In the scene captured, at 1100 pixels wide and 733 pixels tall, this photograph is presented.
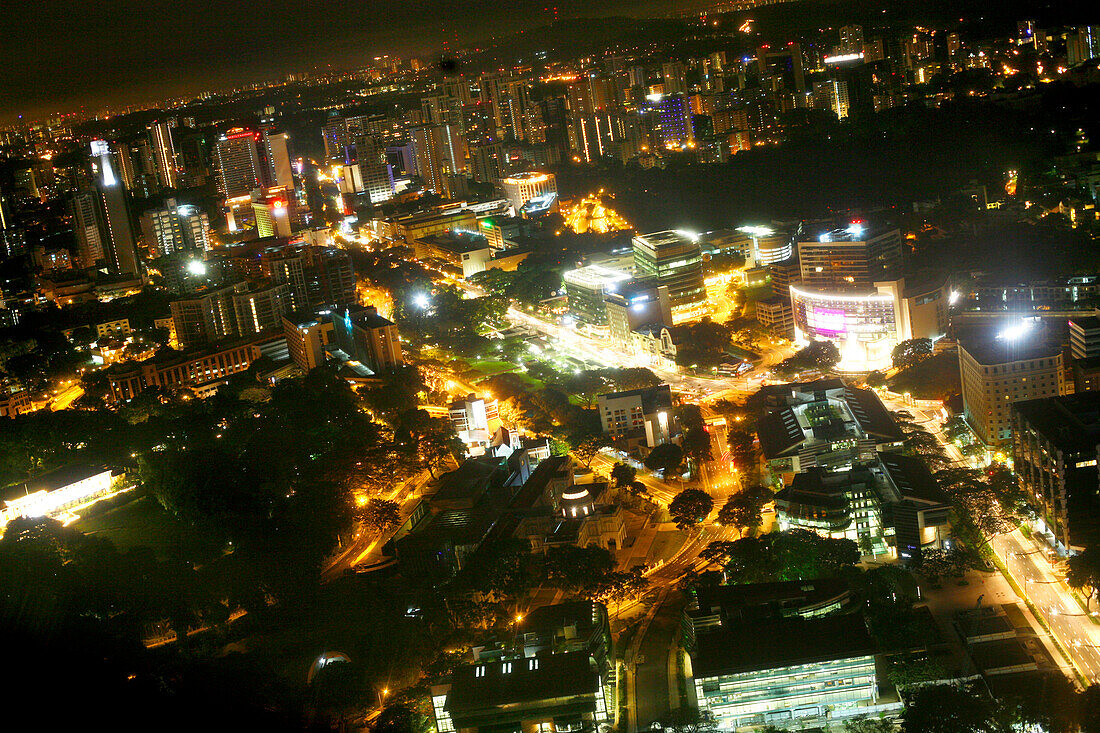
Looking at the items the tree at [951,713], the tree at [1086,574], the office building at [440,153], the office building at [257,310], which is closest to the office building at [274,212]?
the office building at [440,153]

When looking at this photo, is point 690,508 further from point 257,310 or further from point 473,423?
point 257,310

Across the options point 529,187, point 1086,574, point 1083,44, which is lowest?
point 1086,574

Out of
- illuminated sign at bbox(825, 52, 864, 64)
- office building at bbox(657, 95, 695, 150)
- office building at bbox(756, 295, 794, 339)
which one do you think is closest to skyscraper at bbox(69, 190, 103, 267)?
office building at bbox(657, 95, 695, 150)

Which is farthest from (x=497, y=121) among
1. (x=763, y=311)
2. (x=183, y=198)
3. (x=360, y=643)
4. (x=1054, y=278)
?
(x=360, y=643)

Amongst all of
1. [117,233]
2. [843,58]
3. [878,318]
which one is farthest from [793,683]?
[843,58]

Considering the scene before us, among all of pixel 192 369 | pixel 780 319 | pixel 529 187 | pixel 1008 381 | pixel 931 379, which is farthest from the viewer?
pixel 529 187

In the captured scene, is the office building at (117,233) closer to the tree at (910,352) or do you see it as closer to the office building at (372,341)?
the office building at (372,341)

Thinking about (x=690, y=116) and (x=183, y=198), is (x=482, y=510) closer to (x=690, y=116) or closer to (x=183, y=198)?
(x=690, y=116)
